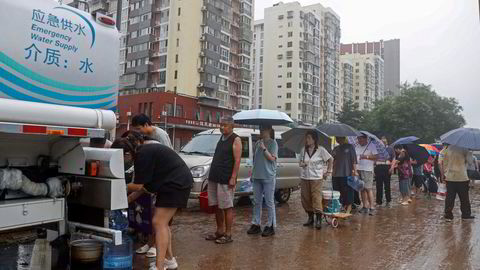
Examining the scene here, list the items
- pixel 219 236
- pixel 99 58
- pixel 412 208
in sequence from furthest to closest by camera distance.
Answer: pixel 412 208
pixel 219 236
pixel 99 58

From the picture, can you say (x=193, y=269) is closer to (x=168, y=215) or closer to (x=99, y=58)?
(x=168, y=215)

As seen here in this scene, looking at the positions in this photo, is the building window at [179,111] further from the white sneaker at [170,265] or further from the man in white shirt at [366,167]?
the white sneaker at [170,265]

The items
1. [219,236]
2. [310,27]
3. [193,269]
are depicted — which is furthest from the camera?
[310,27]

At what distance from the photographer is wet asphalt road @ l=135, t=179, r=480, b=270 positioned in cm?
545

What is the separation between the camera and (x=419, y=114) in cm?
5194

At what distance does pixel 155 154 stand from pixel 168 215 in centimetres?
71

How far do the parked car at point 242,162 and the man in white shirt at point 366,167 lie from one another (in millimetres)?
1658

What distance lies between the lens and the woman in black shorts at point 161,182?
442 centimetres

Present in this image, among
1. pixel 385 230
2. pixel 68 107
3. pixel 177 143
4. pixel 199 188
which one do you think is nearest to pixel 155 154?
pixel 68 107

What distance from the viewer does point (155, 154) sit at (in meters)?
4.49

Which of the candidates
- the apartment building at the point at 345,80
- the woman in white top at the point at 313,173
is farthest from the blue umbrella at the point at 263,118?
the apartment building at the point at 345,80

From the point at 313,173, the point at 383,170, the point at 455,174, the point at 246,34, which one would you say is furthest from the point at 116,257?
the point at 246,34

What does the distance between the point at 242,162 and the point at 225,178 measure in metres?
3.35

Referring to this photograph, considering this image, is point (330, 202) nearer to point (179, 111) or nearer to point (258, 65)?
point (179, 111)
